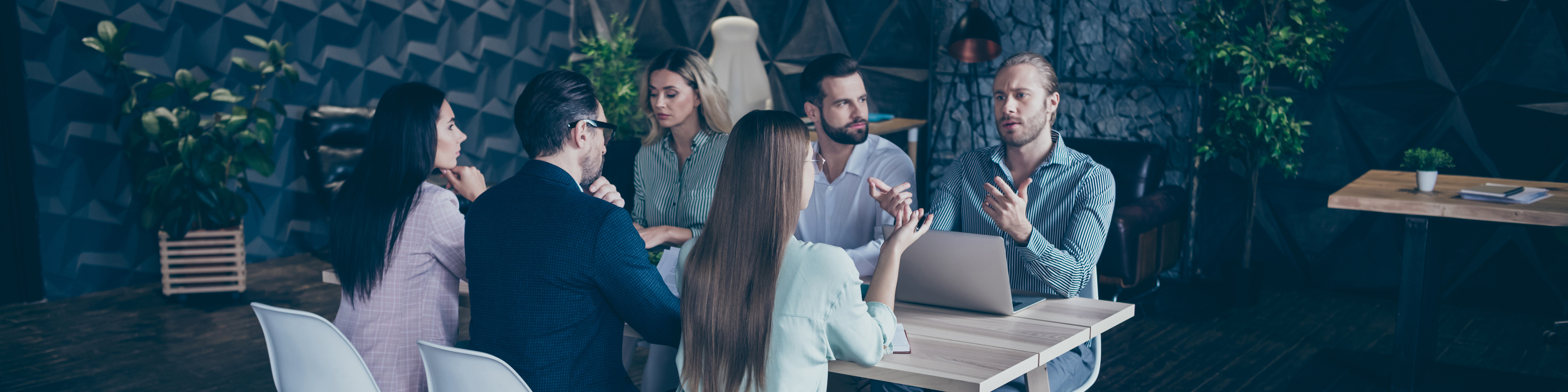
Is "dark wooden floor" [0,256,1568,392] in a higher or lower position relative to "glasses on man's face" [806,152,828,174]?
lower

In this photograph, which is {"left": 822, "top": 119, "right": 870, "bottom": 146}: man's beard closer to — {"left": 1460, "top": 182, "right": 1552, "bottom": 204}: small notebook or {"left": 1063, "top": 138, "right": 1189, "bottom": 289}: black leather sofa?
{"left": 1063, "top": 138, "right": 1189, "bottom": 289}: black leather sofa

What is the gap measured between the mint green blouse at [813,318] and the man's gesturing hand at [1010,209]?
2.05ft

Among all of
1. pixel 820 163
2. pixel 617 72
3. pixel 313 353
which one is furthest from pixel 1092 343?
pixel 617 72

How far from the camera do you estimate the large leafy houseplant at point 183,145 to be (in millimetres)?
4637

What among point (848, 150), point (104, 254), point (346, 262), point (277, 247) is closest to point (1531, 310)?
point (848, 150)

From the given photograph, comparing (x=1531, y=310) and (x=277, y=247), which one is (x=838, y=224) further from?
(x=277, y=247)

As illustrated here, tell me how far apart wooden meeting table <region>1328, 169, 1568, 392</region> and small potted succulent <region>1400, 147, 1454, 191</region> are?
0.11 ft

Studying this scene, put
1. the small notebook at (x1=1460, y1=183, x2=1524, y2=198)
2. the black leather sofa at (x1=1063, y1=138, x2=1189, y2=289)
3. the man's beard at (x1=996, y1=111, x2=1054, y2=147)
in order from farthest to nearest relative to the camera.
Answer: the black leather sofa at (x1=1063, y1=138, x2=1189, y2=289)
the small notebook at (x1=1460, y1=183, x2=1524, y2=198)
the man's beard at (x1=996, y1=111, x2=1054, y2=147)

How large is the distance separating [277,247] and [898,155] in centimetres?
441

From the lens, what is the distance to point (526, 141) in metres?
1.98

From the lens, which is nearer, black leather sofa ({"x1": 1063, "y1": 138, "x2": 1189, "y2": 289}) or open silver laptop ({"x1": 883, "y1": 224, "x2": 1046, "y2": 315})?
open silver laptop ({"x1": 883, "y1": 224, "x2": 1046, "y2": 315})

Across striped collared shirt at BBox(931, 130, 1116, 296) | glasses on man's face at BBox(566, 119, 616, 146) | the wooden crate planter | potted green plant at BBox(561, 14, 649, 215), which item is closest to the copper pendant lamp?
potted green plant at BBox(561, 14, 649, 215)

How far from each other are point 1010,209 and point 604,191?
3.05 ft

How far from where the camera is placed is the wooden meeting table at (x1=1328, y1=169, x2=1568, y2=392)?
309 centimetres
